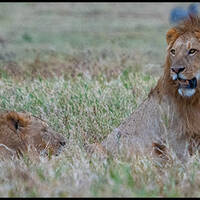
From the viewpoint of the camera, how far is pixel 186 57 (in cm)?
482

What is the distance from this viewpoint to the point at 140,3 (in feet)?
111

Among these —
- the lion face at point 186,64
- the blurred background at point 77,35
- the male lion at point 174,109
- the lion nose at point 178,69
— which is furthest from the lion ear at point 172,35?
the blurred background at point 77,35

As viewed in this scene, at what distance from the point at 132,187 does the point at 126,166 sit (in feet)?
1.33

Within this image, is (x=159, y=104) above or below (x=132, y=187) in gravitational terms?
above

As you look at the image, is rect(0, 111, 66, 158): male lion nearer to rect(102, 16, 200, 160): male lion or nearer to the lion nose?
rect(102, 16, 200, 160): male lion

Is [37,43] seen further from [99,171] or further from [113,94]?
[99,171]

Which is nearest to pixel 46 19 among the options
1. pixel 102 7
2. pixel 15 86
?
pixel 102 7

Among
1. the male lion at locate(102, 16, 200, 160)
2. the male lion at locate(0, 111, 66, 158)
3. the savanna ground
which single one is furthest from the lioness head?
the male lion at locate(0, 111, 66, 158)

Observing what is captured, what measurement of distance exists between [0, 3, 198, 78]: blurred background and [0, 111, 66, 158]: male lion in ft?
9.84

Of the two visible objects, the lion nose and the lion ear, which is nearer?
the lion nose

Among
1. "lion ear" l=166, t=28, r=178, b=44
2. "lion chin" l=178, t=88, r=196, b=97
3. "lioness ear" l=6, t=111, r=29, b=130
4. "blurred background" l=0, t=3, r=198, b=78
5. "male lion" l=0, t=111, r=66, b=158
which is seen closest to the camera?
"lion chin" l=178, t=88, r=196, b=97

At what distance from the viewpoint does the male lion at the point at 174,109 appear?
15.8 feet

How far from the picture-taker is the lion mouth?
15.7 feet

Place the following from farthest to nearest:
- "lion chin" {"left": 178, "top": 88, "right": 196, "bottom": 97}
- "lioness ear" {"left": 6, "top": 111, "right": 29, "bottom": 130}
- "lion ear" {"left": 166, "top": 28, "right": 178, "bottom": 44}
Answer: "lioness ear" {"left": 6, "top": 111, "right": 29, "bottom": 130} < "lion ear" {"left": 166, "top": 28, "right": 178, "bottom": 44} < "lion chin" {"left": 178, "top": 88, "right": 196, "bottom": 97}
